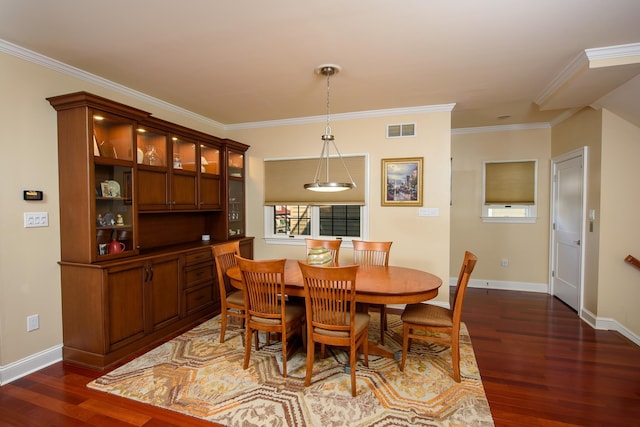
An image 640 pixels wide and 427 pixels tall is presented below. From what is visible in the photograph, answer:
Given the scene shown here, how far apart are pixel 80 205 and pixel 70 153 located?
0.46m

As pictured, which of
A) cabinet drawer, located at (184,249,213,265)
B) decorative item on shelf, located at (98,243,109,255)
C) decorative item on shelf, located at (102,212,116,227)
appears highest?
decorative item on shelf, located at (102,212,116,227)

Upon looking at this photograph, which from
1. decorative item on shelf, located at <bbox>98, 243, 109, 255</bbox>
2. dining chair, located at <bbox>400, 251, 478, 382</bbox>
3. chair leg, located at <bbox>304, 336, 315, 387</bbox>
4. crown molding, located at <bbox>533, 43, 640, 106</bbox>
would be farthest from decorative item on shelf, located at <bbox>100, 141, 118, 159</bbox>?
crown molding, located at <bbox>533, 43, 640, 106</bbox>

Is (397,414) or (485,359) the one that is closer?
(397,414)

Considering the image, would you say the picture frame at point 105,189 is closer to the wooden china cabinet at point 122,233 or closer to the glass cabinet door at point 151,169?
the wooden china cabinet at point 122,233

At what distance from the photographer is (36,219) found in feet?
8.48

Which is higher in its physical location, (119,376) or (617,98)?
(617,98)

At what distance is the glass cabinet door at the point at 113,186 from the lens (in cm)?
271

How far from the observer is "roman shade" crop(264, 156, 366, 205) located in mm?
4277

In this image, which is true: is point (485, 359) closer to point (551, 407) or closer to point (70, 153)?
point (551, 407)

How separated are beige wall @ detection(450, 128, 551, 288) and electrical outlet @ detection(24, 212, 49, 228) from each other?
5.31 meters

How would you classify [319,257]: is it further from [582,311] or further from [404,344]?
[582,311]

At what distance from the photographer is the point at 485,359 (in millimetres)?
2783

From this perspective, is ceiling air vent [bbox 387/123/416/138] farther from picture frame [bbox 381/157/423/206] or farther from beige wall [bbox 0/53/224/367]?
beige wall [bbox 0/53/224/367]

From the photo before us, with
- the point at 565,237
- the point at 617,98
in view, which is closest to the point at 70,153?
the point at 617,98
